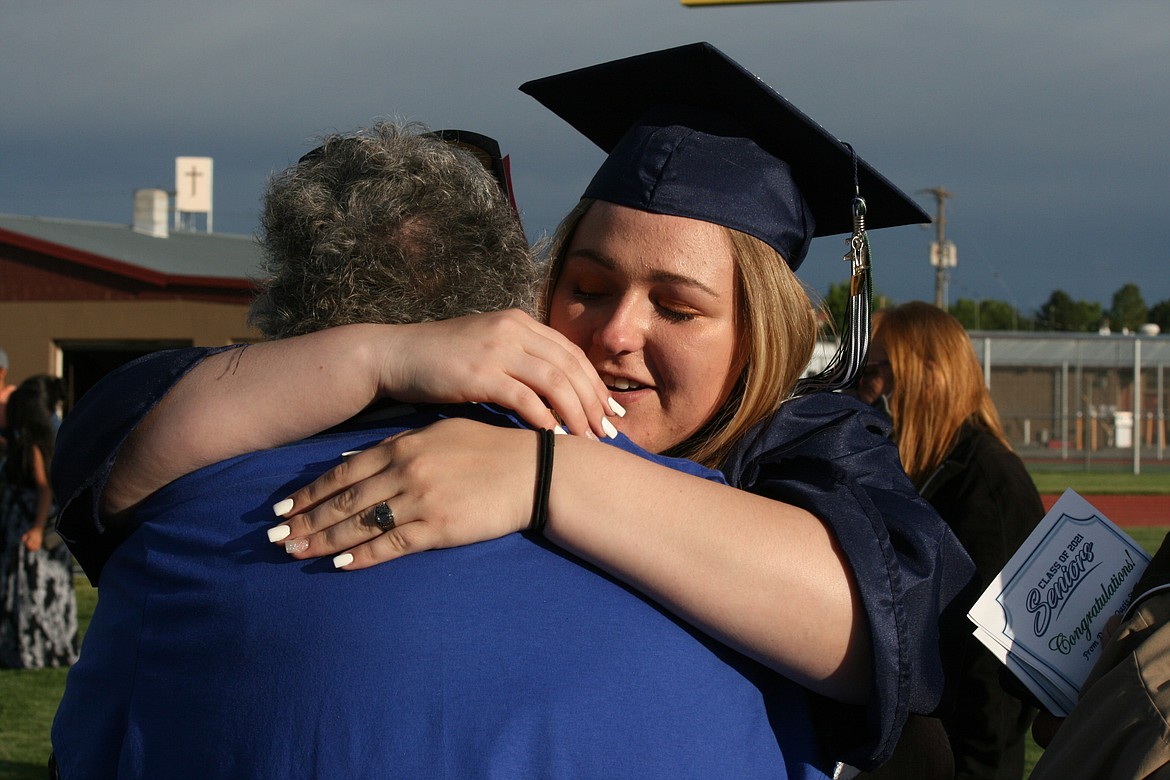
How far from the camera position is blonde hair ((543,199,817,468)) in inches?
82.3

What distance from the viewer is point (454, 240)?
1584 mm

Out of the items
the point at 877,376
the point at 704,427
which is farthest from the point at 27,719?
the point at 704,427

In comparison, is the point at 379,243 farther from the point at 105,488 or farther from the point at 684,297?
the point at 684,297

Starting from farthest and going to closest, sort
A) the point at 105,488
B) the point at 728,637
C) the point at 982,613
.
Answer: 1. the point at 982,613
2. the point at 105,488
3. the point at 728,637

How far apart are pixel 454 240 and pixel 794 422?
→ 2.28ft

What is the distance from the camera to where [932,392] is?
4.56 meters

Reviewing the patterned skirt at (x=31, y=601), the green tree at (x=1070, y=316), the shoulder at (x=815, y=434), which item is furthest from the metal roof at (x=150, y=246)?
the green tree at (x=1070, y=316)

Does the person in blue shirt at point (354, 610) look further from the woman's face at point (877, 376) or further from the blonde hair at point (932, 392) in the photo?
the woman's face at point (877, 376)

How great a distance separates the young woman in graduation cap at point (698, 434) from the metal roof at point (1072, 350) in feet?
88.4

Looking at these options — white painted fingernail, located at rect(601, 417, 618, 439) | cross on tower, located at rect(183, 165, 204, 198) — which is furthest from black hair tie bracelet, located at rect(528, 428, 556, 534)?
cross on tower, located at rect(183, 165, 204, 198)

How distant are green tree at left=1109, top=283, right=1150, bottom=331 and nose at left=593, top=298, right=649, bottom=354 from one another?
288ft

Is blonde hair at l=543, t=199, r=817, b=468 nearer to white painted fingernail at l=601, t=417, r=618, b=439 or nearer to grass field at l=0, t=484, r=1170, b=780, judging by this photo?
white painted fingernail at l=601, t=417, r=618, b=439

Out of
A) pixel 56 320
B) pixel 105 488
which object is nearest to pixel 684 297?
pixel 105 488

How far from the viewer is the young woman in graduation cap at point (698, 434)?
1438 millimetres
